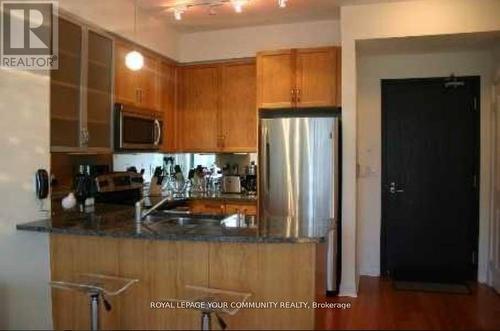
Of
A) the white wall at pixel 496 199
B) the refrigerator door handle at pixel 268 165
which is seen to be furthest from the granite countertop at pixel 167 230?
the white wall at pixel 496 199

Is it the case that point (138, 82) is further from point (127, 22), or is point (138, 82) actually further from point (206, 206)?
point (206, 206)

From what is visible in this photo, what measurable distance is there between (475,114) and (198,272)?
3.25 meters

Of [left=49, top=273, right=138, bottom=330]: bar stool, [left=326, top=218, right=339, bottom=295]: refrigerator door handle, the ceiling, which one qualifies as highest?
the ceiling

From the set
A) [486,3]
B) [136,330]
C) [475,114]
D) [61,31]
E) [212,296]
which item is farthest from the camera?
[475,114]

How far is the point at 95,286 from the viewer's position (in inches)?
83.5

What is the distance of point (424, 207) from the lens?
421 centimetres

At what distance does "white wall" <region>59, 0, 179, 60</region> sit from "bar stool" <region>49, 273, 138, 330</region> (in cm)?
175

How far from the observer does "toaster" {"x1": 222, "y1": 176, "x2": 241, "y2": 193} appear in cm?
436

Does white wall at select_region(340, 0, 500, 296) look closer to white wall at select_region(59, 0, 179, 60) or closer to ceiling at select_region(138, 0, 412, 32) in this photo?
ceiling at select_region(138, 0, 412, 32)

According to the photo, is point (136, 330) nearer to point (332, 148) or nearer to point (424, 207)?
point (332, 148)

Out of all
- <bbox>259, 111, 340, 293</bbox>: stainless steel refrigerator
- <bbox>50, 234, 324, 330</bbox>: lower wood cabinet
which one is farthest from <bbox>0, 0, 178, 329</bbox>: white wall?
<bbox>259, 111, 340, 293</bbox>: stainless steel refrigerator

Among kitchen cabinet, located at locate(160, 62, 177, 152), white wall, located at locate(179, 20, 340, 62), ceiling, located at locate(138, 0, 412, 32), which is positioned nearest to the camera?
ceiling, located at locate(138, 0, 412, 32)

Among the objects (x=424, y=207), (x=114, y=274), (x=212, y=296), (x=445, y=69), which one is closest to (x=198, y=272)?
(x=212, y=296)

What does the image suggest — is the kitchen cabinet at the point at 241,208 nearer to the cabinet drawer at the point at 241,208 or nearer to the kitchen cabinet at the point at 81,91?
the cabinet drawer at the point at 241,208
